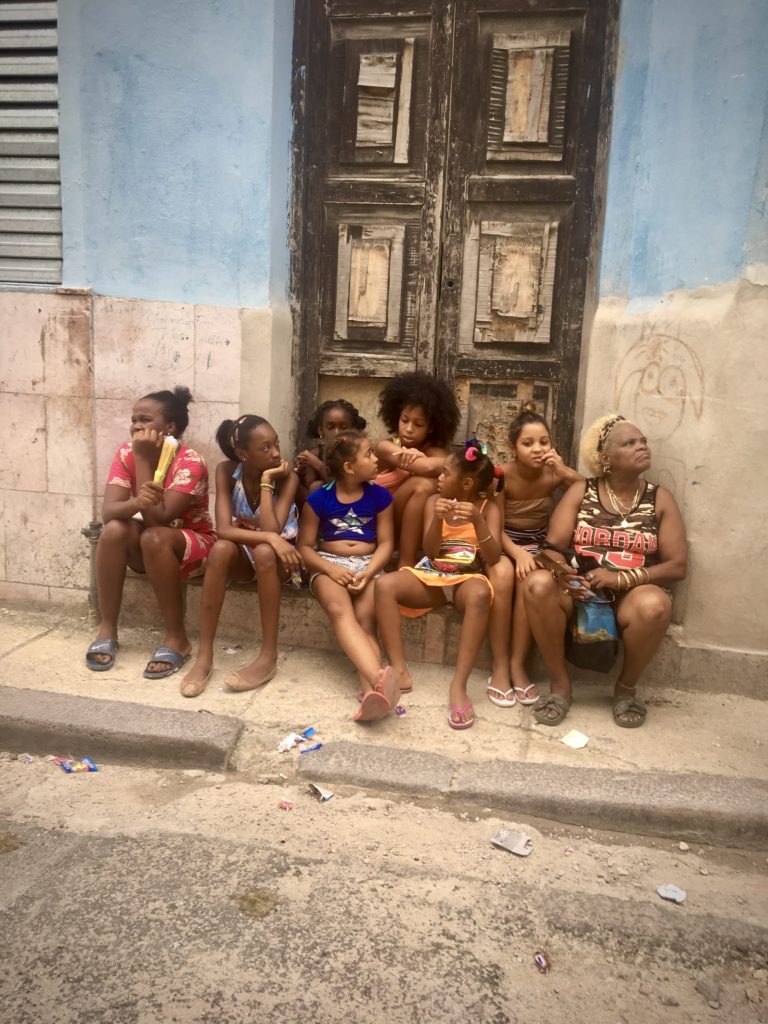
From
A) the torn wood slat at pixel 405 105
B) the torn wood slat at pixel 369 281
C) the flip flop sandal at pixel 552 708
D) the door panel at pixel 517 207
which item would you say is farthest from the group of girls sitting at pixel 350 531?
the torn wood slat at pixel 405 105

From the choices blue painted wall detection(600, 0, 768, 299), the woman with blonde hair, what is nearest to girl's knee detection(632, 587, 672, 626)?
the woman with blonde hair

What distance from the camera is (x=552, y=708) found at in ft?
11.1

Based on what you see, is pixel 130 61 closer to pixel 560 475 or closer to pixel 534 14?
pixel 534 14

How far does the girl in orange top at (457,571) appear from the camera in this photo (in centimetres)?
347

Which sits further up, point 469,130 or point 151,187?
point 469,130

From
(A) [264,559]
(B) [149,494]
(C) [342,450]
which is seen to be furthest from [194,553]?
(C) [342,450]

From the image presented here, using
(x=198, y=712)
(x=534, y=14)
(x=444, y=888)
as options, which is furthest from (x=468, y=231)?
(x=444, y=888)

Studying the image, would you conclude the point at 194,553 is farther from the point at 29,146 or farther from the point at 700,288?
the point at 700,288

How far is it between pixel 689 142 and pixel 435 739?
113 inches

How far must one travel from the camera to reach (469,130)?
4.22m

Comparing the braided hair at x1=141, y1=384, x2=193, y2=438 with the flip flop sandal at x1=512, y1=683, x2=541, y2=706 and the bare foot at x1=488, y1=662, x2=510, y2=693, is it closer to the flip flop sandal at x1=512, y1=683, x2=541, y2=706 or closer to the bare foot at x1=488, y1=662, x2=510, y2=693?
the bare foot at x1=488, y1=662, x2=510, y2=693

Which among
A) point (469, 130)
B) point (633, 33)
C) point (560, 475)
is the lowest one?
point (560, 475)

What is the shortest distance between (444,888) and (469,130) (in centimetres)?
369

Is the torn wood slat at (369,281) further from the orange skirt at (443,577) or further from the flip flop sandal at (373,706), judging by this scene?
the flip flop sandal at (373,706)
